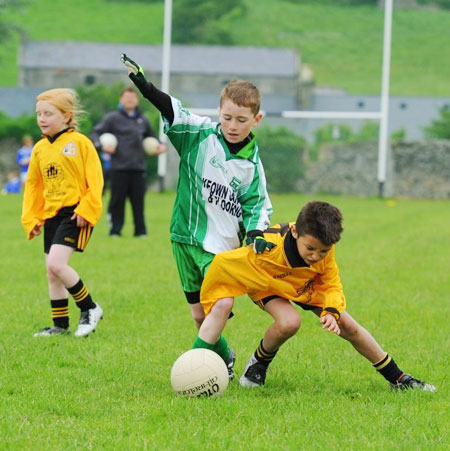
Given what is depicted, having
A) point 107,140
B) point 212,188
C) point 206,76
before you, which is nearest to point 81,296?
point 212,188

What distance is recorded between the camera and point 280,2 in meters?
45.2

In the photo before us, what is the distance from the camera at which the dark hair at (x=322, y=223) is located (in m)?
4.84

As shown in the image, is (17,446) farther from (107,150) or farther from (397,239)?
(397,239)

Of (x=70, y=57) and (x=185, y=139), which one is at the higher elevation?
(x=70, y=57)

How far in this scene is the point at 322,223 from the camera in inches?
191

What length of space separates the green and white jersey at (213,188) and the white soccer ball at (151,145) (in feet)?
28.3

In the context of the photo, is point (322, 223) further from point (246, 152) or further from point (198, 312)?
point (198, 312)

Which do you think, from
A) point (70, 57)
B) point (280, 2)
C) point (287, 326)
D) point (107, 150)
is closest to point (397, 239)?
point (107, 150)

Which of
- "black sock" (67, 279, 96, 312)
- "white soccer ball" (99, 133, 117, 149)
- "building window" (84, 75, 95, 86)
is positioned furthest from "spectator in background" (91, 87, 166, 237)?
"building window" (84, 75, 95, 86)

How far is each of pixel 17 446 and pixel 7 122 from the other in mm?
33510

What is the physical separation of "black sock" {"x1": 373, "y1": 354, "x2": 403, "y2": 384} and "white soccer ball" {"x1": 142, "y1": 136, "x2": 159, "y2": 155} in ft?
30.1

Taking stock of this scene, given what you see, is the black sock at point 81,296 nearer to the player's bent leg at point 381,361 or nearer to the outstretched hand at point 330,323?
the player's bent leg at point 381,361

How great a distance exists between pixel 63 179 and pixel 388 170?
27.7 meters

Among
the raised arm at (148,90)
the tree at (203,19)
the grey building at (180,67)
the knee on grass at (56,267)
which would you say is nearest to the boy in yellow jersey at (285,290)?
the raised arm at (148,90)
